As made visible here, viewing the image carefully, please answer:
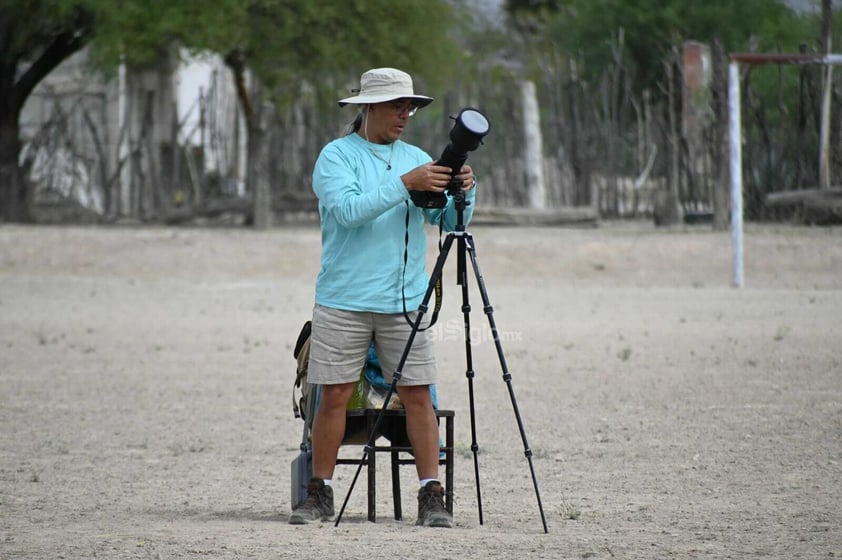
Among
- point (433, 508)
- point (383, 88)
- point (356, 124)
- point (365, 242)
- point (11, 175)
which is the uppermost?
point (11, 175)

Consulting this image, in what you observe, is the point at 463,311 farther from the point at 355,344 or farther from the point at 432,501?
the point at 432,501

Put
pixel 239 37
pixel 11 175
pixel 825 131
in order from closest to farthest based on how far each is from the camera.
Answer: pixel 825 131 < pixel 239 37 < pixel 11 175

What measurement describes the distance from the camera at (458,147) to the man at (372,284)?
0.21 feet

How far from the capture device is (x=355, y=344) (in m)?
5.63

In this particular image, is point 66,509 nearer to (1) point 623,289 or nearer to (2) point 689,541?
(2) point 689,541

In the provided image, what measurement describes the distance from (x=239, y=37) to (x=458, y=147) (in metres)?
16.2

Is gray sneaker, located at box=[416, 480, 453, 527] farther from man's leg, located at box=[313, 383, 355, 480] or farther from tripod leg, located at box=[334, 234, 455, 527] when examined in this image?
man's leg, located at box=[313, 383, 355, 480]

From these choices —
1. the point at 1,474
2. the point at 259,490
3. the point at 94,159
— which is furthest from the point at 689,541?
the point at 94,159

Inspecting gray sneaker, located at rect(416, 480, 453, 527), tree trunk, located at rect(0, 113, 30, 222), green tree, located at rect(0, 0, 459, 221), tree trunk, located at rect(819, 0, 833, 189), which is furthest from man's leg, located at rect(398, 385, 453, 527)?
tree trunk, located at rect(0, 113, 30, 222)

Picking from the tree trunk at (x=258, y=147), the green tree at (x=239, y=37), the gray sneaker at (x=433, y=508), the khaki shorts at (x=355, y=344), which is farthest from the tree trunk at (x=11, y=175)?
the gray sneaker at (x=433, y=508)

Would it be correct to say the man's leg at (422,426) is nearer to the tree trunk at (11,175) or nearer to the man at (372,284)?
the man at (372,284)

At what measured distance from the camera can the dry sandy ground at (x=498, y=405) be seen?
5504 millimetres

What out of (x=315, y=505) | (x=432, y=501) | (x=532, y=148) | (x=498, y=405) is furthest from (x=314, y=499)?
(x=532, y=148)

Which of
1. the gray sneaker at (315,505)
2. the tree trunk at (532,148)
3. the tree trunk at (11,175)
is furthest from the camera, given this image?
the tree trunk at (11,175)
